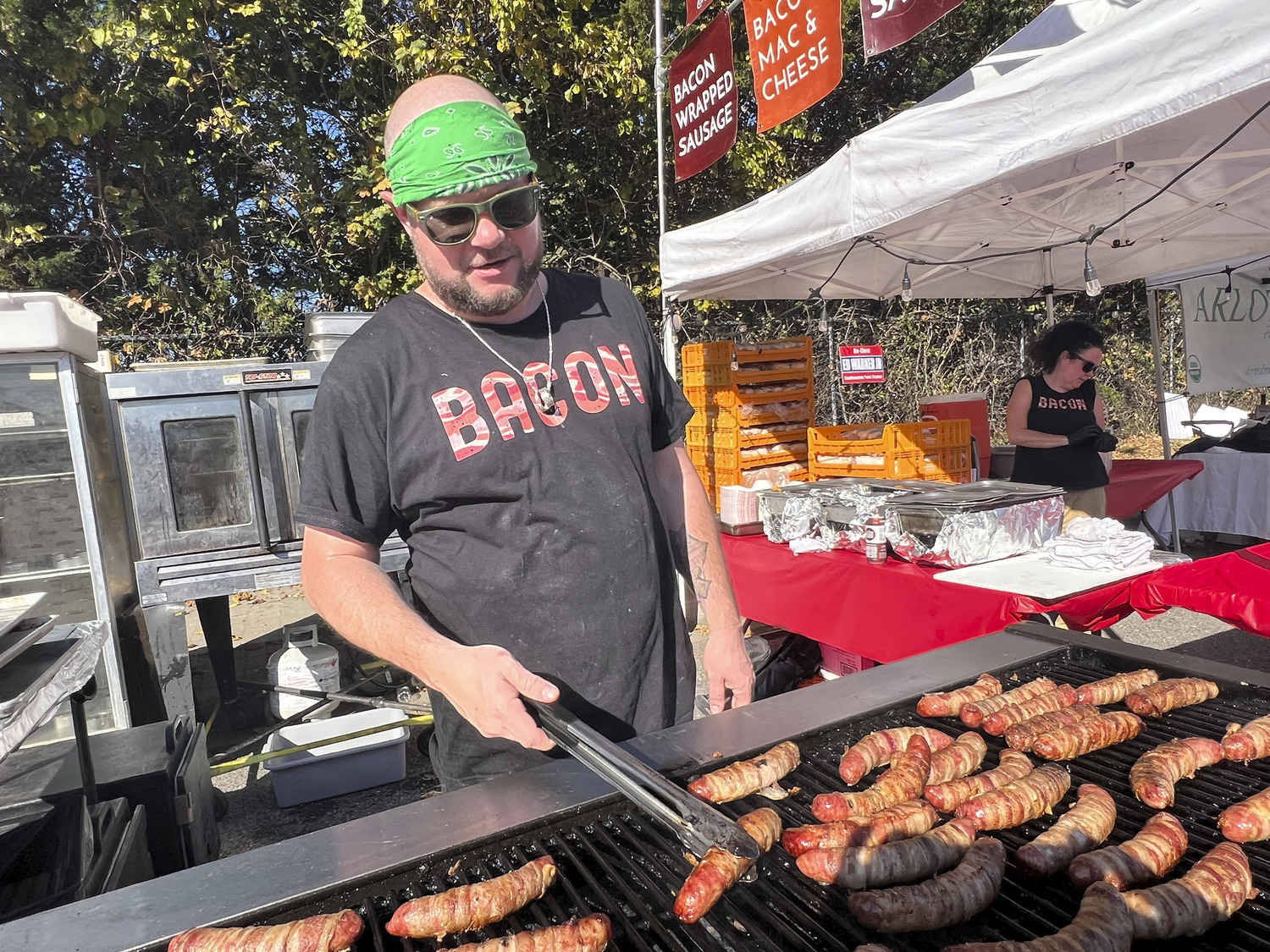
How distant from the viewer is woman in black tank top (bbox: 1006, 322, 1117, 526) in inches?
228

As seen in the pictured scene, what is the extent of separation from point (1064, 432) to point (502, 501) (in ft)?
17.5

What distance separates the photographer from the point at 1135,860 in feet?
4.48

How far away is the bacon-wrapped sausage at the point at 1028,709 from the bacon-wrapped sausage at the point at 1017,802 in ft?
0.79

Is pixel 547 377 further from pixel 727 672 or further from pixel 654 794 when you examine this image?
pixel 654 794

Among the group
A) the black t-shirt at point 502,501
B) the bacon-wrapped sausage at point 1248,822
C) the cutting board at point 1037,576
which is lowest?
the cutting board at point 1037,576

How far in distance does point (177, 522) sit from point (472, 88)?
4621 millimetres

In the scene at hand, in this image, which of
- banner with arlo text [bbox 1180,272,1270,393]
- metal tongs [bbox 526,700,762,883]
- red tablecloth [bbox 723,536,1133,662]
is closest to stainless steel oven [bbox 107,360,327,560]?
red tablecloth [bbox 723,536,1133,662]

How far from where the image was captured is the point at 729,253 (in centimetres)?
598

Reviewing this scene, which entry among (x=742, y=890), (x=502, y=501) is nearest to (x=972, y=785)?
(x=742, y=890)

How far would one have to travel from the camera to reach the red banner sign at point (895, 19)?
415 cm

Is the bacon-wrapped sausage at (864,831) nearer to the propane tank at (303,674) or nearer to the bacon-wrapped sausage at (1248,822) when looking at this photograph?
the bacon-wrapped sausage at (1248,822)

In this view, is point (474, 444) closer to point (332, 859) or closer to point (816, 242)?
point (332, 859)

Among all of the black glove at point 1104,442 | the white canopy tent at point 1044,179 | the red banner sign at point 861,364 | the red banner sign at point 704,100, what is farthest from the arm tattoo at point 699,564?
the red banner sign at point 861,364

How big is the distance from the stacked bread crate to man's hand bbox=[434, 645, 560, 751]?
4.64 meters
